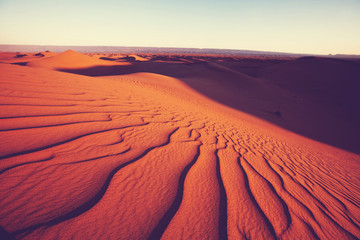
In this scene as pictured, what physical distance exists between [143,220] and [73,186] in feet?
1.79

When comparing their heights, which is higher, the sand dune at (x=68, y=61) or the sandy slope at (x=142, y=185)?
the sandy slope at (x=142, y=185)

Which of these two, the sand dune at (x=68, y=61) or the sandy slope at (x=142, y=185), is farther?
the sand dune at (x=68, y=61)

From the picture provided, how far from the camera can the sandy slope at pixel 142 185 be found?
1004 mm

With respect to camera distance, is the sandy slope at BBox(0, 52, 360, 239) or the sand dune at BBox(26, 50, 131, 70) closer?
the sandy slope at BBox(0, 52, 360, 239)

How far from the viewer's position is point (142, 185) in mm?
1342

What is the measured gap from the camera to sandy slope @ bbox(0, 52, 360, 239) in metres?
1.00

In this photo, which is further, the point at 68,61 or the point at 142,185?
the point at 68,61

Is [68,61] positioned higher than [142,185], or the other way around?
[142,185]

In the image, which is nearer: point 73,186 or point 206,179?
point 73,186

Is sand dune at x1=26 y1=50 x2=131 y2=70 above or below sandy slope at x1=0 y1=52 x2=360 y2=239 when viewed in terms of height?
below

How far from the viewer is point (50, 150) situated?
59.7 inches

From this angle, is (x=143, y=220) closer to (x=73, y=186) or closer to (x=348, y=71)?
(x=73, y=186)

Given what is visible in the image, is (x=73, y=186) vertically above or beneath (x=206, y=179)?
above

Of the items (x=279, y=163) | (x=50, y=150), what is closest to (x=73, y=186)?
(x=50, y=150)
